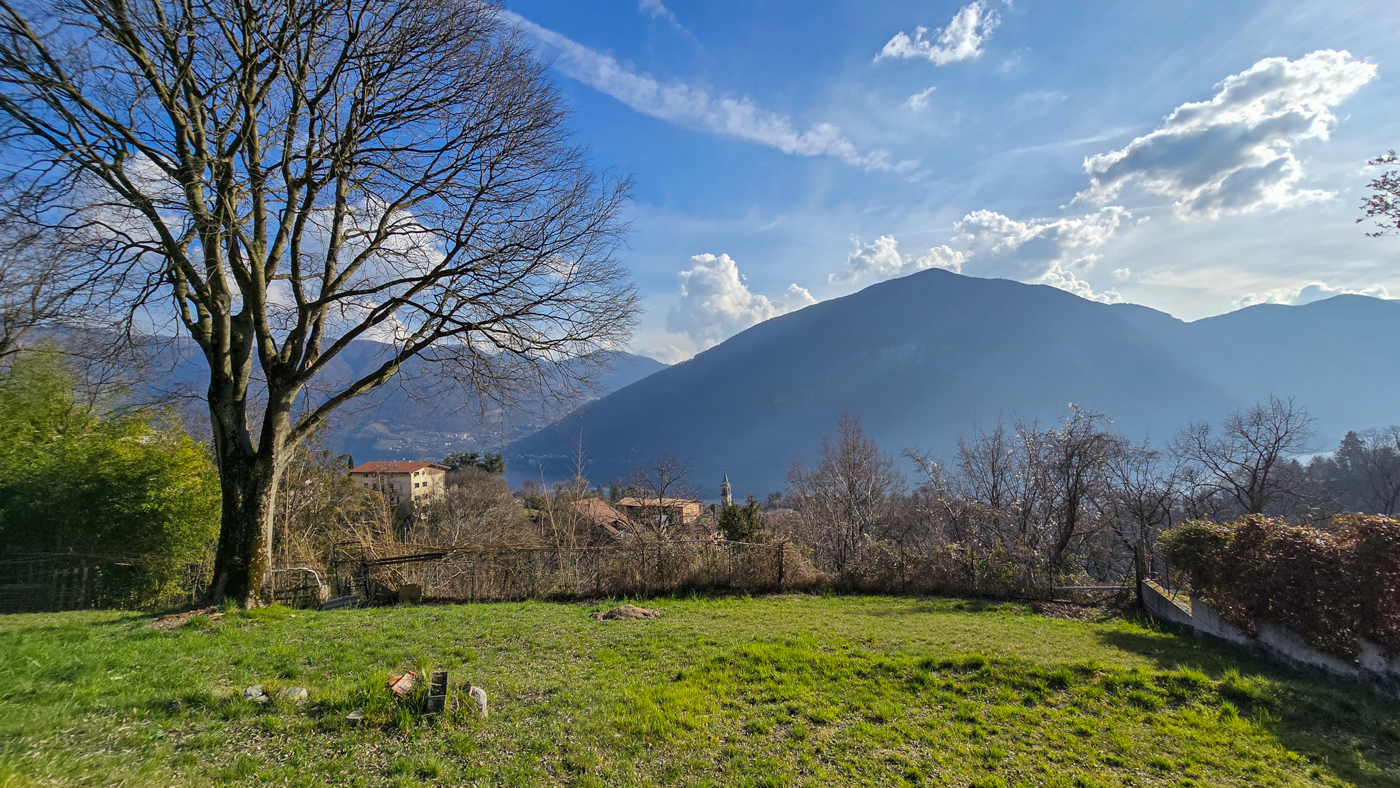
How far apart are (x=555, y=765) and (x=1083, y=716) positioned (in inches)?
184

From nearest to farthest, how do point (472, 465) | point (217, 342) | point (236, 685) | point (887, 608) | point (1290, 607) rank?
point (236, 685), point (1290, 607), point (217, 342), point (887, 608), point (472, 465)

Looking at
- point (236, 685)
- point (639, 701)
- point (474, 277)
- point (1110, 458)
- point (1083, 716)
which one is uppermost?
point (474, 277)

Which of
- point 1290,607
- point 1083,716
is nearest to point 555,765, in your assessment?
Answer: point 1083,716

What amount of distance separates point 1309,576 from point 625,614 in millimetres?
9784

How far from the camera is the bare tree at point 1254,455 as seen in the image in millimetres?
20859

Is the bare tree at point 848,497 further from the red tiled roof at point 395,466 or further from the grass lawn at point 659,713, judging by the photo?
the red tiled roof at point 395,466

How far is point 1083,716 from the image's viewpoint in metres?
4.91

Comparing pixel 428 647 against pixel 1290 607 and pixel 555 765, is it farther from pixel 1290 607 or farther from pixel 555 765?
pixel 1290 607

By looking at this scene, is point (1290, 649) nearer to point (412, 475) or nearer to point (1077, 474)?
point (1077, 474)

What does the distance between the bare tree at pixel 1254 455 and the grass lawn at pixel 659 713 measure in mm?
19498

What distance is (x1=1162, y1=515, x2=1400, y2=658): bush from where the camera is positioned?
6.44 m

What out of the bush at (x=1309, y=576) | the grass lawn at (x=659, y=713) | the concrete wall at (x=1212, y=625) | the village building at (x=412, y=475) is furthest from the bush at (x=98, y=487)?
the village building at (x=412, y=475)

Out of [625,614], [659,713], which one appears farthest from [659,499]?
[659,713]

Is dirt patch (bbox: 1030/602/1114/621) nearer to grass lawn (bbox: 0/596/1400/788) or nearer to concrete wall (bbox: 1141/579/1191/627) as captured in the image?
concrete wall (bbox: 1141/579/1191/627)
